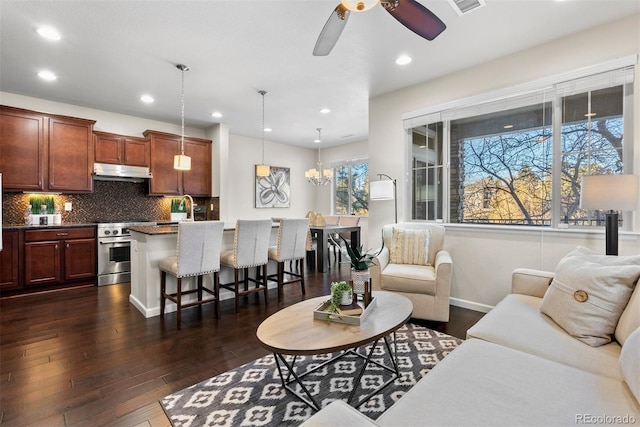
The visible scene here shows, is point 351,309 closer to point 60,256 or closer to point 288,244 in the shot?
point 288,244

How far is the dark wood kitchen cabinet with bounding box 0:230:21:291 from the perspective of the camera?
12.6ft

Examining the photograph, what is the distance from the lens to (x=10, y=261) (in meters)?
3.90

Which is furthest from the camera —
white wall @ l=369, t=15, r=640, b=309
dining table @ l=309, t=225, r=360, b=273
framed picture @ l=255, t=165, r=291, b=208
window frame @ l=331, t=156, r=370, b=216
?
window frame @ l=331, t=156, r=370, b=216

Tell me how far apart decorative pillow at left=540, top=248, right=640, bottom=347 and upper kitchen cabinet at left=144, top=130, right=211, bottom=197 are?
18.1 ft

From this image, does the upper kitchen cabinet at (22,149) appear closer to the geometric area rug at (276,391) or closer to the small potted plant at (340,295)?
the geometric area rug at (276,391)

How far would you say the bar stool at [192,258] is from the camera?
299cm

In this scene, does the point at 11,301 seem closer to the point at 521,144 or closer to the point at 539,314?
the point at 539,314

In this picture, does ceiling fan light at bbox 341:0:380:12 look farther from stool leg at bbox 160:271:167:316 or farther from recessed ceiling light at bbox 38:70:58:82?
recessed ceiling light at bbox 38:70:58:82

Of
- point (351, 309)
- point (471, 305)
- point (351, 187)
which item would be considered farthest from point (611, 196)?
point (351, 187)

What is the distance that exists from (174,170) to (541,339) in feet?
18.4

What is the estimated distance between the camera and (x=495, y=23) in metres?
2.63

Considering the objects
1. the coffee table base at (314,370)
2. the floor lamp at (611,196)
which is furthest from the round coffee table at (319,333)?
the floor lamp at (611,196)

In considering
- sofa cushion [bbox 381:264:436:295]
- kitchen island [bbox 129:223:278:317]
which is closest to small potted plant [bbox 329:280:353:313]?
sofa cushion [bbox 381:264:436:295]

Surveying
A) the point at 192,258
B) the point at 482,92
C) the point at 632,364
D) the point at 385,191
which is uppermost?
the point at 482,92
